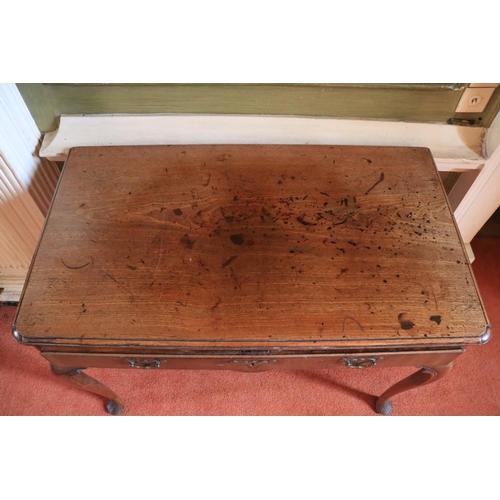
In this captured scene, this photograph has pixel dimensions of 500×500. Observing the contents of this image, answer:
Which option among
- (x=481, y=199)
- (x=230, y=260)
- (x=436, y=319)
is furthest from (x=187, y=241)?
(x=481, y=199)

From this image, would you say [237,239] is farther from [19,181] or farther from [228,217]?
[19,181]

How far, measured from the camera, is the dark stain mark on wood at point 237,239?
3.16 feet

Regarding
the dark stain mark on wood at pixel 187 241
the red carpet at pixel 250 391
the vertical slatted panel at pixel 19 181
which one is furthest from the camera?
the red carpet at pixel 250 391

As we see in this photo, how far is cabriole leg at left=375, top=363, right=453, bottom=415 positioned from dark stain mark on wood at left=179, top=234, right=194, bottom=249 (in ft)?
2.14

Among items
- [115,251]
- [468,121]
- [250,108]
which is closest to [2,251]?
[115,251]

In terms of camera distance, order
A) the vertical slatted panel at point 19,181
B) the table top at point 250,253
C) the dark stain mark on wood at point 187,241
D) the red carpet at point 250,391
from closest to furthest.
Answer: the table top at point 250,253
the dark stain mark on wood at point 187,241
the vertical slatted panel at point 19,181
the red carpet at point 250,391

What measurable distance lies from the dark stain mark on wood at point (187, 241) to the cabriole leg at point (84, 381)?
1.40ft

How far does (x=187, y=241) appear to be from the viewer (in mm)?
965

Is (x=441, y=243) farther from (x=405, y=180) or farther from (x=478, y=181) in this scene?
(x=478, y=181)

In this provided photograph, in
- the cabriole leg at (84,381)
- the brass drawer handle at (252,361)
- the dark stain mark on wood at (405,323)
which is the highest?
the dark stain mark on wood at (405,323)

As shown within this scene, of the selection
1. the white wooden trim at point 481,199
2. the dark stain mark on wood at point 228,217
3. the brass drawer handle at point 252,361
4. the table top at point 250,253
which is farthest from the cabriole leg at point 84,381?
the white wooden trim at point 481,199

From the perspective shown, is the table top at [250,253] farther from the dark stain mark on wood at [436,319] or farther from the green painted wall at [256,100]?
the green painted wall at [256,100]

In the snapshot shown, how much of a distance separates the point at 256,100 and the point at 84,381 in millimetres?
925

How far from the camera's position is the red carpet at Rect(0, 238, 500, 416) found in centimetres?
136
